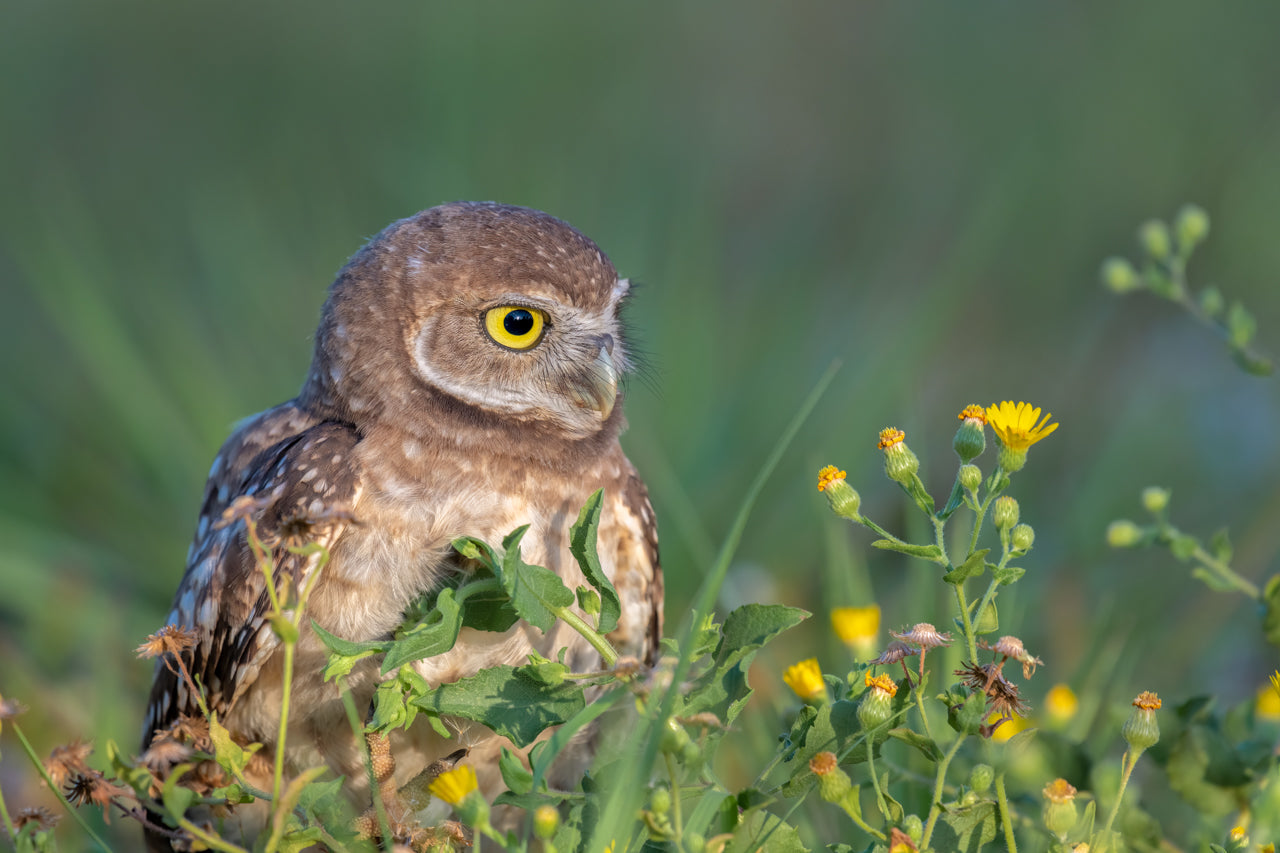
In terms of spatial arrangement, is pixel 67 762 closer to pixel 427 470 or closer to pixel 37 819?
pixel 37 819

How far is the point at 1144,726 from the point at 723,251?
686 centimetres

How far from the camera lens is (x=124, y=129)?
1028 centimetres

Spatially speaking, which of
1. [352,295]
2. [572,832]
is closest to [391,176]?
[352,295]

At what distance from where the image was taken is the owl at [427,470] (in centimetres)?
287

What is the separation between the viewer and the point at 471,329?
310 centimetres

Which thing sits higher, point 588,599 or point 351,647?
point 588,599

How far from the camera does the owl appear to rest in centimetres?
287

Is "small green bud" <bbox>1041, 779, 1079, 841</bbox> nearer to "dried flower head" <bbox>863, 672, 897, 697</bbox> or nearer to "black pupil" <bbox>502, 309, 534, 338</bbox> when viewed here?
"dried flower head" <bbox>863, 672, 897, 697</bbox>

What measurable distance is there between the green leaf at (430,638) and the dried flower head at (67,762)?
20.8 inches

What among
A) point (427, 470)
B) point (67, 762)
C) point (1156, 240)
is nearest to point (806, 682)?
point (427, 470)

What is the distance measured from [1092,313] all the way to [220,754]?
6.54m

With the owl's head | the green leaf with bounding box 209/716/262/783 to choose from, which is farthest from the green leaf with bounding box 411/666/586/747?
the owl's head

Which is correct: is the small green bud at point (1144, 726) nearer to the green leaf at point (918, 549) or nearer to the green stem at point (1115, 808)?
the green stem at point (1115, 808)

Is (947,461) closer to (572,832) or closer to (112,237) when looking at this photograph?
(572,832)
